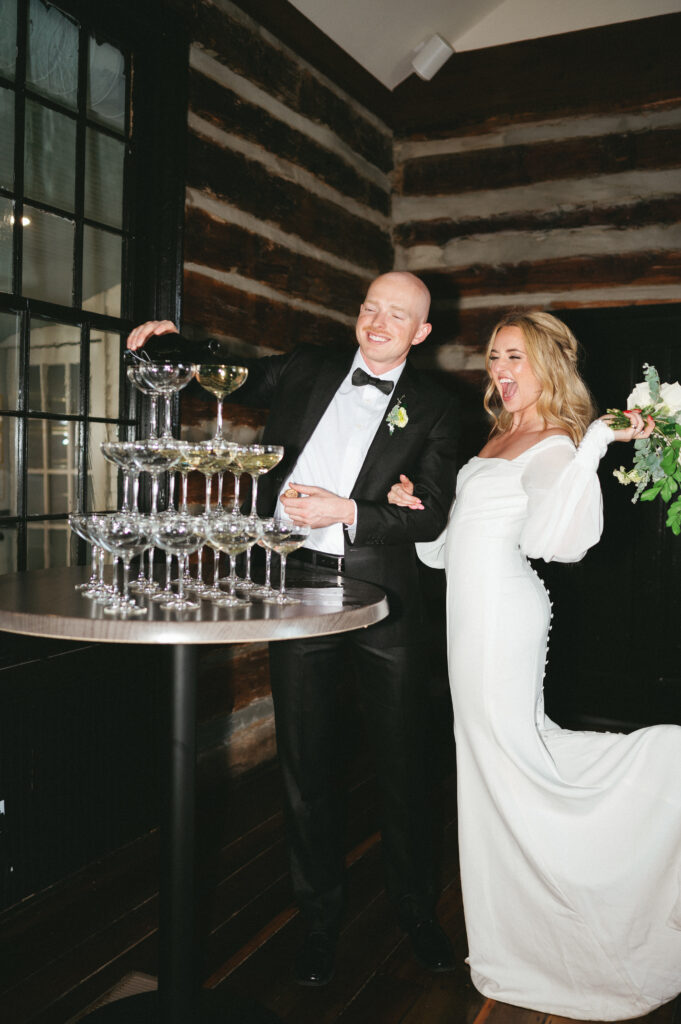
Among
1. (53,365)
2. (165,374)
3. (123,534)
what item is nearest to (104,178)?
(53,365)

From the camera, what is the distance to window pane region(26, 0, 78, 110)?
125 inches

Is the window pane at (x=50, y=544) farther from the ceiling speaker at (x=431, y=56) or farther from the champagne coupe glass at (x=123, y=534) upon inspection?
the ceiling speaker at (x=431, y=56)

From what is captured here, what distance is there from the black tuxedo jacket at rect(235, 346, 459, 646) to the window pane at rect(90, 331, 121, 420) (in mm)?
980

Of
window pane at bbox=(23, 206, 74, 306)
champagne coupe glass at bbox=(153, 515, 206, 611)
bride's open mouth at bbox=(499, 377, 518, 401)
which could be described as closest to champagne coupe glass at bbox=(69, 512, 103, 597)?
champagne coupe glass at bbox=(153, 515, 206, 611)

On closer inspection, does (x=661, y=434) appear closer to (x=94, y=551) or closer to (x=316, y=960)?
(x=94, y=551)

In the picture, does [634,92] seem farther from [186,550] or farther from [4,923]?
[4,923]

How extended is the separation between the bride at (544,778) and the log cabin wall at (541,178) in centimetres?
263

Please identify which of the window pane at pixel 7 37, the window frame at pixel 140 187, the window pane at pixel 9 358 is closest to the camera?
the window pane at pixel 7 37

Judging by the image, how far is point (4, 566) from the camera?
10.7ft

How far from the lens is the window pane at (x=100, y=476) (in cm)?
356

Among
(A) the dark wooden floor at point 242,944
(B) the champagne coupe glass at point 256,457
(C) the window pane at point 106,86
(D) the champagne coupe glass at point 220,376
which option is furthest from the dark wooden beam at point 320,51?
(A) the dark wooden floor at point 242,944

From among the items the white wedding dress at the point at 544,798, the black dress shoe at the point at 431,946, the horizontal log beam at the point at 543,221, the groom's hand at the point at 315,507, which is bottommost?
the black dress shoe at the point at 431,946

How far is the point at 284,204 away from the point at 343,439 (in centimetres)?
228

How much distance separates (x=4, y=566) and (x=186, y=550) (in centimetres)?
160
